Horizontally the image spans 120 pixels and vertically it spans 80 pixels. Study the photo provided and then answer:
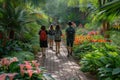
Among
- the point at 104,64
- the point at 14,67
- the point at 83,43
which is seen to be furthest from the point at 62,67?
the point at 14,67

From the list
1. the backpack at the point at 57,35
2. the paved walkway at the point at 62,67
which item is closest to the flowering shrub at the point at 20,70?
the paved walkway at the point at 62,67

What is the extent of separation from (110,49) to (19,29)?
4711 millimetres

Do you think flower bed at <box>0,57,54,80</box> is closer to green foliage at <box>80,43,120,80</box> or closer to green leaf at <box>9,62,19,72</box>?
green leaf at <box>9,62,19,72</box>

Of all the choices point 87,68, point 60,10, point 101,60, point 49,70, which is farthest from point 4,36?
point 60,10

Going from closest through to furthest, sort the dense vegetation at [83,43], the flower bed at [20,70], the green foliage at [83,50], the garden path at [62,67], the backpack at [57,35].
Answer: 1. the flower bed at [20,70]
2. the dense vegetation at [83,43]
3. the garden path at [62,67]
4. the green foliage at [83,50]
5. the backpack at [57,35]

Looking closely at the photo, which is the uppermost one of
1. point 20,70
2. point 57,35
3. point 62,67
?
point 20,70

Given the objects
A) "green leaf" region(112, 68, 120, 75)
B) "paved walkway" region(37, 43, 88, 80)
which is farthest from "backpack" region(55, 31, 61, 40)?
"green leaf" region(112, 68, 120, 75)

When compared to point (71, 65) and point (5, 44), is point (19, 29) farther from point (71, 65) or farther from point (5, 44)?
point (71, 65)

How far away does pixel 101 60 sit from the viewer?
848 cm

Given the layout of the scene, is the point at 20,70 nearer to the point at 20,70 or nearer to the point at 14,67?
the point at 20,70

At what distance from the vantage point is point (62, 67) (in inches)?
420

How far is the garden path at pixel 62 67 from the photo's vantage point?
9074 millimetres

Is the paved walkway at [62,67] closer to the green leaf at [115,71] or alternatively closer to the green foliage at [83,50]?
the green foliage at [83,50]

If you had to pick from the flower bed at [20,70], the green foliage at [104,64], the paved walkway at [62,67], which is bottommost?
the paved walkway at [62,67]
